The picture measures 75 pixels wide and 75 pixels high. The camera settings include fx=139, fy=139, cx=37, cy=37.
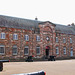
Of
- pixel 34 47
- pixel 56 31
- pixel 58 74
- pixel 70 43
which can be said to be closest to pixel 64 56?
pixel 70 43

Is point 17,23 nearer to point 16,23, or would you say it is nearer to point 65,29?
point 16,23

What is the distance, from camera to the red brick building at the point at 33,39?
27875 mm

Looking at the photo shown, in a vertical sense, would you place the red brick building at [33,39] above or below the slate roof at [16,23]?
below

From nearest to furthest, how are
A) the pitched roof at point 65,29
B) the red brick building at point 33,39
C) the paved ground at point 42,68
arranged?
the paved ground at point 42,68, the red brick building at point 33,39, the pitched roof at point 65,29

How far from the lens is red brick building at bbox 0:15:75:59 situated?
27875mm

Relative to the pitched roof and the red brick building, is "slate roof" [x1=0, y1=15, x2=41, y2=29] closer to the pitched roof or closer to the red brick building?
the red brick building

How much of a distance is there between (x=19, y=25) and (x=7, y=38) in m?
4.32

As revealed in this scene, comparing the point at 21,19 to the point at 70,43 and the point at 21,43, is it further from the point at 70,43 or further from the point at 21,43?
the point at 70,43

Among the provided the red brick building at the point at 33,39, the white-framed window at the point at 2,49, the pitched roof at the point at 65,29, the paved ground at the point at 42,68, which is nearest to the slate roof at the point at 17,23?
the red brick building at the point at 33,39

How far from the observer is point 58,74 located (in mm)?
10109

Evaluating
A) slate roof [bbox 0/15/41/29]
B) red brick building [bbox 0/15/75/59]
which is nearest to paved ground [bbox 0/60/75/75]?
red brick building [bbox 0/15/75/59]

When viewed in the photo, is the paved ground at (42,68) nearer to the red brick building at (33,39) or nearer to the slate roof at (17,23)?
the red brick building at (33,39)

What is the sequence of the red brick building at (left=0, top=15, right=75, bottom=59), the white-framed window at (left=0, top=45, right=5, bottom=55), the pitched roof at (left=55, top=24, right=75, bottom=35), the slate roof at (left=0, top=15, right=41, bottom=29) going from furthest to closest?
1. the pitched roof at (left=55, top=24, right=75, bottom=35)
2. the slate roof at (left=0, top=15, right=41, bottom=29)
3. the red brick building at (left=0, top=15, right=75, bottom=59)
4. the white-framed window at (left=0, top=45, right=5, bottom=55)

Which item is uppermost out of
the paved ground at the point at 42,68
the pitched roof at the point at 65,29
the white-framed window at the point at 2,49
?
the pitched roof at the point at 65,29
